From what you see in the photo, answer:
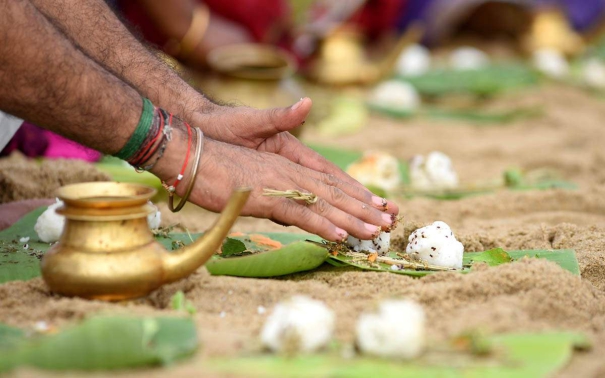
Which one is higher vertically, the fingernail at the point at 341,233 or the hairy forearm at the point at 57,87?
the hairy forearm at the point at 57,87

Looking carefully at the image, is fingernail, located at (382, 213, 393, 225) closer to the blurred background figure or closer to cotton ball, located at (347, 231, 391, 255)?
cotton ball, located at (347, 231, 391, 255)

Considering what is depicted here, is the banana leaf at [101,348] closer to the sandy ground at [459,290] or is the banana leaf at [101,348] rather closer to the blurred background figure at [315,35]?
the sandy ground at [459,290]

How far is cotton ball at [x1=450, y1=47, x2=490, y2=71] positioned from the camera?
4.78m

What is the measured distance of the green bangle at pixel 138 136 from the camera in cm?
133

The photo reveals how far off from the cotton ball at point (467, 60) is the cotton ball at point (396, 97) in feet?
2.35

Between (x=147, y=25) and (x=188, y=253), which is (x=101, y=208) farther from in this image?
(x=147, y=25)

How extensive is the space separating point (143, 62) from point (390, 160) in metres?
0.98

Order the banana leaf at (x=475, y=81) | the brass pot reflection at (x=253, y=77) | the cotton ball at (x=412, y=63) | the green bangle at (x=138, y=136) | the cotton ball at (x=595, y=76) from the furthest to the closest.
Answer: the cotton ball at (x=412, y=63), the cotton ball at (x=595, y=76), the banana leaf at (x=475, y=81), the brass pot reflection at (x=253, y=77), the green bangle at (x=138, y=136)

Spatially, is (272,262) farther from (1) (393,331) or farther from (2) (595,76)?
(2) (595,76)

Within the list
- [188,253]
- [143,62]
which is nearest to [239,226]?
[143,62]

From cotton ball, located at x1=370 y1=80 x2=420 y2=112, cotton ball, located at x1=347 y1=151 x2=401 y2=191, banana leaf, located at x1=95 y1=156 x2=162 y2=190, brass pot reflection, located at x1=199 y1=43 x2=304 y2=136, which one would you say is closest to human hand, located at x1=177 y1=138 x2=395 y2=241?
banana leaf, located at x1=95 y1=156 x2=162 y2=190

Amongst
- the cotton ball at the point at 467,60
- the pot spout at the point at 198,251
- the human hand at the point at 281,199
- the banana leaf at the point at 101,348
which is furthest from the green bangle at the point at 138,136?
the cotton ball at the point at 467,60

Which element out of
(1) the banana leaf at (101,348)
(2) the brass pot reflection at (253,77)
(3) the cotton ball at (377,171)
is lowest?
(1) the banana leaf at (101,348)

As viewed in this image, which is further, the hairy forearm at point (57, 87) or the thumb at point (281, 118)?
the thumb at point (281, 118)
